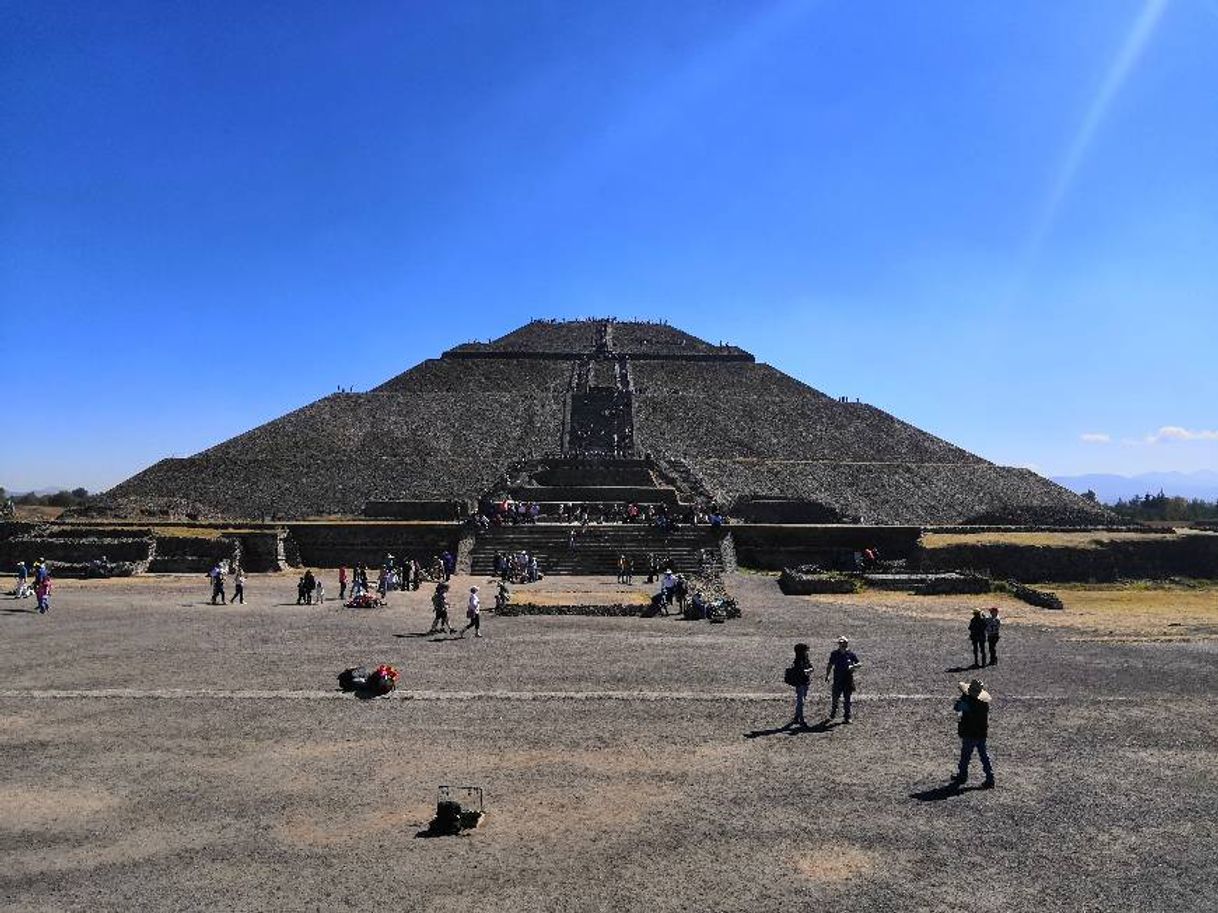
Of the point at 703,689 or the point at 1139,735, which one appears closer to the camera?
the point at 1139,735

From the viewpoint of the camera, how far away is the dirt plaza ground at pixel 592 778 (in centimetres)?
631

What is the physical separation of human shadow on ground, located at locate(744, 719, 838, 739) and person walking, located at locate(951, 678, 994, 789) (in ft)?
6.14

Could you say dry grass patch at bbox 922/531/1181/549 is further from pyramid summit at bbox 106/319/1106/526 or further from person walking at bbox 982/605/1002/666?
person walking at bbox 982/605/1002/666

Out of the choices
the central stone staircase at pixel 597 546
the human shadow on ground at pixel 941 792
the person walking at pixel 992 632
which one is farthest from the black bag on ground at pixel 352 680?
the central stone staircase at pixel 597 546

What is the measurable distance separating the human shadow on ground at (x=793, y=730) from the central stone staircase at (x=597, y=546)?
1476 centimetres

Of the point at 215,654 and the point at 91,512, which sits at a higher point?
the point at 91,512

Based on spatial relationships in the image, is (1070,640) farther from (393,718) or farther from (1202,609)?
(393,718)

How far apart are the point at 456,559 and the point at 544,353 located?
4121 cm

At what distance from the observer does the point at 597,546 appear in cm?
2645

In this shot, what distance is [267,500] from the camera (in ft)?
123

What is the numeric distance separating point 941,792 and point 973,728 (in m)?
0.67

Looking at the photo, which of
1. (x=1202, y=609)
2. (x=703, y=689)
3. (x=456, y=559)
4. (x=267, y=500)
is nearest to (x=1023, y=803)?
(x=703, y=689)

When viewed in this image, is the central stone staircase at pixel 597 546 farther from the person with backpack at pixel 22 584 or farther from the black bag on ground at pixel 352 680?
the black bag on ground at pixel 352 680

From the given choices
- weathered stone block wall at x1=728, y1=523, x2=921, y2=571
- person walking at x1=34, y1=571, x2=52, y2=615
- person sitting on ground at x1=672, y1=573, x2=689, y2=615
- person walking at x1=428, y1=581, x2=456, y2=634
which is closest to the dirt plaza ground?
person walking at x1=428, y1=581, x2=456, y2=634
